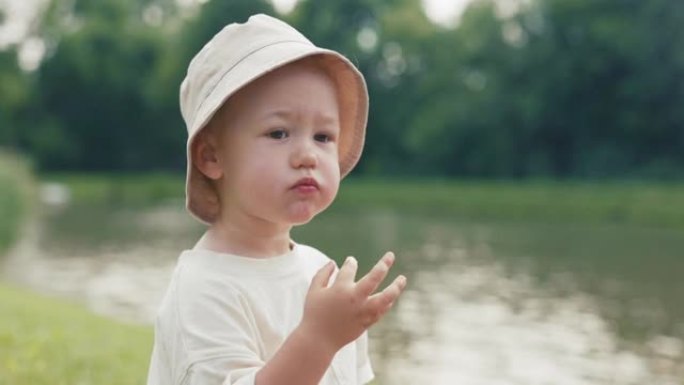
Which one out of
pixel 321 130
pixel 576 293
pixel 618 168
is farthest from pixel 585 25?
pixel 321 130

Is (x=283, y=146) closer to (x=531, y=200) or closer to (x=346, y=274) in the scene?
(x=346, y=274)

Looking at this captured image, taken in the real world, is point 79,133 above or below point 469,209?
above

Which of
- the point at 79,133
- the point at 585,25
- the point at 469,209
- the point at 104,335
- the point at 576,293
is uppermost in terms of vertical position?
the point at 585,25

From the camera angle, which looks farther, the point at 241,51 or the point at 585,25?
the point at 585,25

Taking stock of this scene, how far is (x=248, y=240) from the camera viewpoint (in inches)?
67.7

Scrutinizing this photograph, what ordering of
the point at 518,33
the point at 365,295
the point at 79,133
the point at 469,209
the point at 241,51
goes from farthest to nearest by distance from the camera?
the point at 79,133
the point at 518,33
the point at 469,209
the point at 241,51
the point at 365,295

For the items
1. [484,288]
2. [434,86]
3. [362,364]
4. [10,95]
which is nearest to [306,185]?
[362,364]

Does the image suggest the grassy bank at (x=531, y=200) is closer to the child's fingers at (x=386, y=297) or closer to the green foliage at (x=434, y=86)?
the green foliage at (x=434, y=86)

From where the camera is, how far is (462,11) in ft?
129

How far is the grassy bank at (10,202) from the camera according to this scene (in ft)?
50.3

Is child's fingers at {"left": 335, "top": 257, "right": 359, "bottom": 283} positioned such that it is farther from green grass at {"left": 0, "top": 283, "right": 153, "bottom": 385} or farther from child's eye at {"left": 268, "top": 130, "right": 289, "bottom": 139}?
green grass at {"left": 0, "top": 283, "right": 153, "bottom": 385}

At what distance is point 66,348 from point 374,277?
4.37 metres

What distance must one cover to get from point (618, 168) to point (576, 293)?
70.5 feet

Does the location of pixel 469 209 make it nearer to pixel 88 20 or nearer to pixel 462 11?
pixel 462 11
